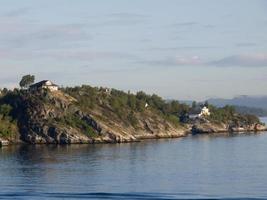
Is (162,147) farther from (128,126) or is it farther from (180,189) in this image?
(180,189)

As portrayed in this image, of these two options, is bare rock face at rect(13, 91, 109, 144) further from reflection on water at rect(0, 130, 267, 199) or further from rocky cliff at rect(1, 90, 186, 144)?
reflection on water at rect(0, 130, 267, 199)

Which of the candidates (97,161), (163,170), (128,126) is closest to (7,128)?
(128,126)

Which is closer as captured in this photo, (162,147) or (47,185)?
(47,185)

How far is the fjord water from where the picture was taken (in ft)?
250

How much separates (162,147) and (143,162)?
41028 millimetres

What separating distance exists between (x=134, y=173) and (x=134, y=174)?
3.90 feet

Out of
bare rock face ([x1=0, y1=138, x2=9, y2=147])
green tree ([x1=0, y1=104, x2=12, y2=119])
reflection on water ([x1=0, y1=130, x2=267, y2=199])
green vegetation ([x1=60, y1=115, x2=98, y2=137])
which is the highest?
green tree ([x1=0, y1=104, x2=12, y2=119])

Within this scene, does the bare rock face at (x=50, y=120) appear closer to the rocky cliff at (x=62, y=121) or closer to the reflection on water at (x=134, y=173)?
the rocky cliff at (x=62, y=121)

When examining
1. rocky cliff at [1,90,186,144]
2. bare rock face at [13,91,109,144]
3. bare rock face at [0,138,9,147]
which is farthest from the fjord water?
rocky cliff at [1,90,186,144]

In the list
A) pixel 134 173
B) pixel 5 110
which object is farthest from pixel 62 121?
pixel 134 173

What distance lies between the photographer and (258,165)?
105938 millimetres

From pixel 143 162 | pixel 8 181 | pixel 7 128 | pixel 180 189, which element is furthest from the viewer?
pixel 7 128

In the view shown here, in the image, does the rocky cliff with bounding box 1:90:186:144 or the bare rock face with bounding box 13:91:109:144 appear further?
the rocky cliff with bounding box 1:90:186:144

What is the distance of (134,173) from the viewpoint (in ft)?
313
